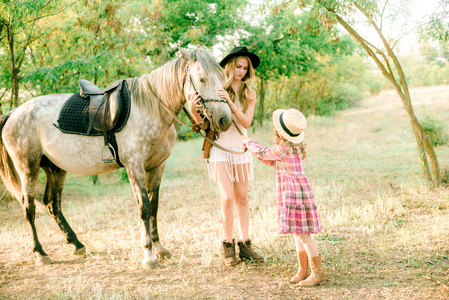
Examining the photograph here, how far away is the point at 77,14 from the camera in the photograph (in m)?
8.24

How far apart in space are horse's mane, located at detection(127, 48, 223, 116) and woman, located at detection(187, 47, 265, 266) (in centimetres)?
22

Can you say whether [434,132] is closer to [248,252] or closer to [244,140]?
[248,252]

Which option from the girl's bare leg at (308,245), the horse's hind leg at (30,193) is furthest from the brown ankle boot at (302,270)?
the horse's hind leg at (30,193)

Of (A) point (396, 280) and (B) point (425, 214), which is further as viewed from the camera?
(B) point (425, 214)

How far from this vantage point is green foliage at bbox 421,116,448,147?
1085 cm

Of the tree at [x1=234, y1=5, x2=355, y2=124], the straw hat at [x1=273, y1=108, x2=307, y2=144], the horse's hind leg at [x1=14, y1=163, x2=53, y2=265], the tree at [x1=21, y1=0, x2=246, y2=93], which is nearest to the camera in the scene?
the straw hat at [x1=273, y1=108, x2=307, y2=144]

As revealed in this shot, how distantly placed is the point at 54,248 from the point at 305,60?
12.0 metres

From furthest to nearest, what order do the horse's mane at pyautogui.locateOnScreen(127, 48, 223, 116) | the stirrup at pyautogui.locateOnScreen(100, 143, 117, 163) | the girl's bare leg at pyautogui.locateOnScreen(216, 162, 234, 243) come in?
the stirrup at pyautogui.locateOnScreen(100, 143, 117, 163) → the girl's bare leg at pyautogui.locateOnScreen(216, 162, 234, 243) → the horse's mane at pyautogui.locateOnScreen(127, 48, 223, 116)

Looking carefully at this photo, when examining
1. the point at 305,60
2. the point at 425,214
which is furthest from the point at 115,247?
the point at 305,60

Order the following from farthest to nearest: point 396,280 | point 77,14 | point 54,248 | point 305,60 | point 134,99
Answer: point 305,60, point 77,14, point 54,248, point 134,99, point 396,280

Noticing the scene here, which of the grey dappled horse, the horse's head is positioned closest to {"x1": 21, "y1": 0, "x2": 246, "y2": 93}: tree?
the grey dappled horse

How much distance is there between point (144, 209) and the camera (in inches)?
150

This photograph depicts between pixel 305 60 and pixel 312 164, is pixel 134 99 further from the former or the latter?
pixel 305 60

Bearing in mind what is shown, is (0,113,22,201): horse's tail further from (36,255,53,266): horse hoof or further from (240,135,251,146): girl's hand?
(240,135,251,146): girl's hand
